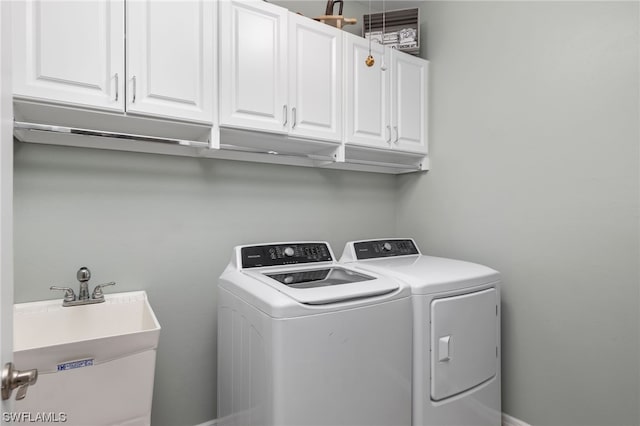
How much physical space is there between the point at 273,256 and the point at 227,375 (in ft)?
2.04

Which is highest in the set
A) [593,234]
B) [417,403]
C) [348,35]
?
[348,35]

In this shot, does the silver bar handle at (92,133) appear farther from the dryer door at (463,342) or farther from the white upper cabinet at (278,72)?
the dryer door at (463,342)

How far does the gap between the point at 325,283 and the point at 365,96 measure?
1.15 metres

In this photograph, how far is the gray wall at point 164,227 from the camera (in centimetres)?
163

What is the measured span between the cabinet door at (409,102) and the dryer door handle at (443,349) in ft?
4.03

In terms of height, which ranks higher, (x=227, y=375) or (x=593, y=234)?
(x=593, y=234)

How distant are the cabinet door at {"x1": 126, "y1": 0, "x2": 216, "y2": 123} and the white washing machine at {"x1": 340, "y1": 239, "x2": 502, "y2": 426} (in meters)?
1.18

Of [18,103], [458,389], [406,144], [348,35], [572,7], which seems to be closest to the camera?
[18,103]

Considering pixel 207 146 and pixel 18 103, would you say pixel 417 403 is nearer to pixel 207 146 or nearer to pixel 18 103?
pixel 207 146

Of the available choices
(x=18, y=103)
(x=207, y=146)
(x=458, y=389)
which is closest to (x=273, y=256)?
(x=207, y=146)

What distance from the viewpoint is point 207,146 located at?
175cm

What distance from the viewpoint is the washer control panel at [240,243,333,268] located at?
188 cm

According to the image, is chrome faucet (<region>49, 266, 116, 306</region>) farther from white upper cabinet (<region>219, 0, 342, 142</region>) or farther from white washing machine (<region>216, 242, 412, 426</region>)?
white upper cabinet (<region>219, 0, 342, 142</region>)

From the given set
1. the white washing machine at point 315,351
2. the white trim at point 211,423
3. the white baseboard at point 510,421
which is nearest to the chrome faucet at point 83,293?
the white washing machine at point 315,351
